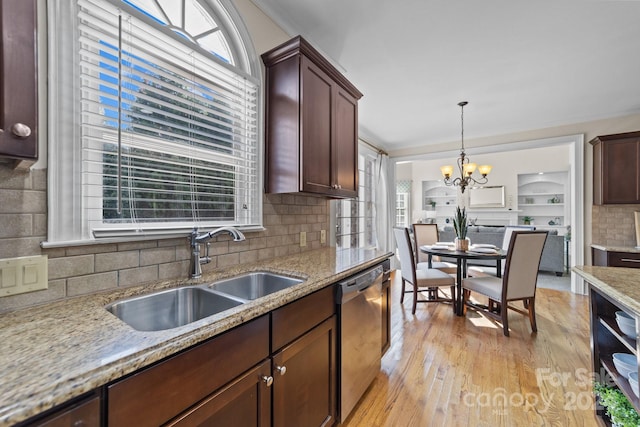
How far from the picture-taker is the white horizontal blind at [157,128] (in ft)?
3.75

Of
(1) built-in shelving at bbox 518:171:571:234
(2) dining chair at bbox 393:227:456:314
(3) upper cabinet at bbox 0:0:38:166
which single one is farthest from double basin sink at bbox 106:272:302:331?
(1) built-in shelving at bbox 518:171:571:234

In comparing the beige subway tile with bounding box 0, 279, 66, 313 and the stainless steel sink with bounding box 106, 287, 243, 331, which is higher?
the beige subway tile with bounding box 0, 279, 66, 313

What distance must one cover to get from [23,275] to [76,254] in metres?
0.15

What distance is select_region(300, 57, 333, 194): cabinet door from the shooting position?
5.92 ft

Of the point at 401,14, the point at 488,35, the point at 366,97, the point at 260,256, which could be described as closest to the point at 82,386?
the point at 260,256

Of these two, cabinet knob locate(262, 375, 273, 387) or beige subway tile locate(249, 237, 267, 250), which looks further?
beige subway tile locate(249, 237, 267, 250)

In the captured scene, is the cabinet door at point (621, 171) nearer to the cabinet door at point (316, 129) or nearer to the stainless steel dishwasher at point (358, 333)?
the stainless steel dishwasher at point (358, 333)

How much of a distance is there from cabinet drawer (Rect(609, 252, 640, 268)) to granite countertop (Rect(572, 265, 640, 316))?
2.64 metres

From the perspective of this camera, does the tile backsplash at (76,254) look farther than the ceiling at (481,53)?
No

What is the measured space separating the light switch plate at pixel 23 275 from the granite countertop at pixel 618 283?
218 cm

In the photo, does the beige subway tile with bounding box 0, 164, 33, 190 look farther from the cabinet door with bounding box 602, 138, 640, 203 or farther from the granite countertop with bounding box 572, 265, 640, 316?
the cabinet door with bounding box 602, 138, 640, 203

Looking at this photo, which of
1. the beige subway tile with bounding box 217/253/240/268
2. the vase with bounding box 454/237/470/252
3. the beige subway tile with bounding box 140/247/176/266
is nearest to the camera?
the beige subway tile with bounding box 140/247/176/266

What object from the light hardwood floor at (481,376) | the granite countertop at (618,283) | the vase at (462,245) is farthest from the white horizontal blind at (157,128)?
the vase at (462,245)

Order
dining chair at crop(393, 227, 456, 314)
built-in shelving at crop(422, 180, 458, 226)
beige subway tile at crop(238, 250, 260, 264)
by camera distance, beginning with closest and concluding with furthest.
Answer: beige subway tile at crop(238, 250, 260, 264) < dining chair at crop(393, 227, 456, 314) < built-in shelving at crop(422, 180, 458, 226)
